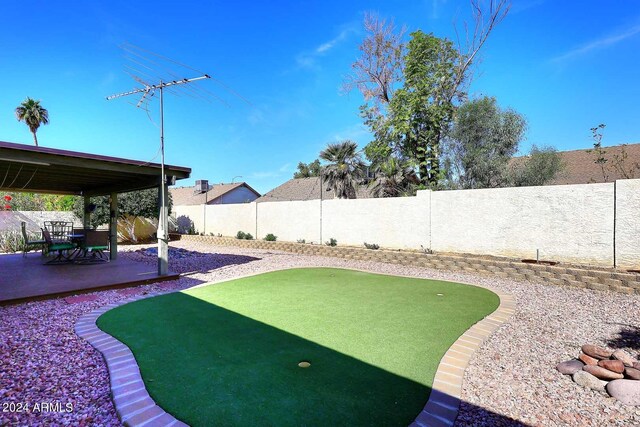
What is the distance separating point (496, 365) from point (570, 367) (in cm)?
70

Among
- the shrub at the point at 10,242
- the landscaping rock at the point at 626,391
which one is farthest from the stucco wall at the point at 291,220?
the landscaping rock at the point at 626,391

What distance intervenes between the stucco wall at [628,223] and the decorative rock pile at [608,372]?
17.8ft

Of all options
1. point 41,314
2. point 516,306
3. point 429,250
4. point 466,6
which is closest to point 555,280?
point 516,306

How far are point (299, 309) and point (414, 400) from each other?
292 centimetres

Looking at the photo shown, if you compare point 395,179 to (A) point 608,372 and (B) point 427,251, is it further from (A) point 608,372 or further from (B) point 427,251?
(A) point 608,372

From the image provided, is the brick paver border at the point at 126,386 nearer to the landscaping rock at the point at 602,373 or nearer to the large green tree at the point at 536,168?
the landscaping rock at the point at 602,373

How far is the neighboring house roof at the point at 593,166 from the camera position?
16.6m

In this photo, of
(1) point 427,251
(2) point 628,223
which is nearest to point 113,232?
(1) point 427,251

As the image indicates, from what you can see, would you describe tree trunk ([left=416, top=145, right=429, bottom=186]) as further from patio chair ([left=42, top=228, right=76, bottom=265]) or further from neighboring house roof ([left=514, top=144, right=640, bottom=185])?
patio chair ([left=42, top=228, right=76, bottom=265])

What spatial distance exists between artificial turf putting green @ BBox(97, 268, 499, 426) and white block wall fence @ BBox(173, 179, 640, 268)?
327cm

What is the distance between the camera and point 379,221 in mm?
11852

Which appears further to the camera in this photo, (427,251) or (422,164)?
(422,164)

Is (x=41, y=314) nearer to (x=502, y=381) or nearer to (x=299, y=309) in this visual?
(x=299, y=309)

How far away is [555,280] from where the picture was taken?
7234 mm
